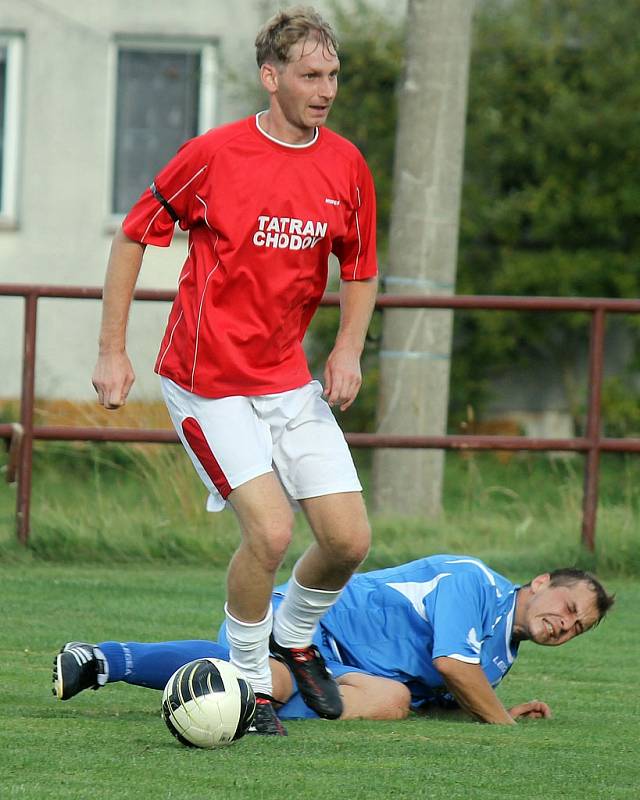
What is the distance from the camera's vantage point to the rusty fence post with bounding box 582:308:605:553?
297 inches

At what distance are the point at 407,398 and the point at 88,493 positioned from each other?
192cm

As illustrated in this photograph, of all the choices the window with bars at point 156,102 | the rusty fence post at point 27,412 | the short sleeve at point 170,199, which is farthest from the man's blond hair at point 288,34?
the window with bars at point 156,102

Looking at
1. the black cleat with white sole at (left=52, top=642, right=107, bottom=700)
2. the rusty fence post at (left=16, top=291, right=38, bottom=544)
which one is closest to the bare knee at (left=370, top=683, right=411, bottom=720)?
the black cleat with white sole at (left=52, top=642, right=107, bottom=700)

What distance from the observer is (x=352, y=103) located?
13.8 meters

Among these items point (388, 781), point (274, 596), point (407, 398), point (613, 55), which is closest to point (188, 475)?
point (407, 398)

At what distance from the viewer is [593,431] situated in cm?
757

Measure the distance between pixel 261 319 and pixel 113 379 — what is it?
1.44 feet

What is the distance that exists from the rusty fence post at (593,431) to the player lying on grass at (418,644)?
2.82 m

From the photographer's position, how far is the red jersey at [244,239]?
423cm

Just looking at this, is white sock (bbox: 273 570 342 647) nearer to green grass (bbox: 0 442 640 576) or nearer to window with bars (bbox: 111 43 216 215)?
green grass (bbox: 0 442 640 576)

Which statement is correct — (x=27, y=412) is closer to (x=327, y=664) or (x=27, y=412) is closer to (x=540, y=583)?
(x=327, y=664)

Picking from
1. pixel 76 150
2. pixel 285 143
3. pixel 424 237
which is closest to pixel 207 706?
pixel 285 143

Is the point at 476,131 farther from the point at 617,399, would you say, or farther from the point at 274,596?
the point at 274,596

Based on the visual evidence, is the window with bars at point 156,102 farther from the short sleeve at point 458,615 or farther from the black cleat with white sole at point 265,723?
the black cleat with white sole at point 265,723
